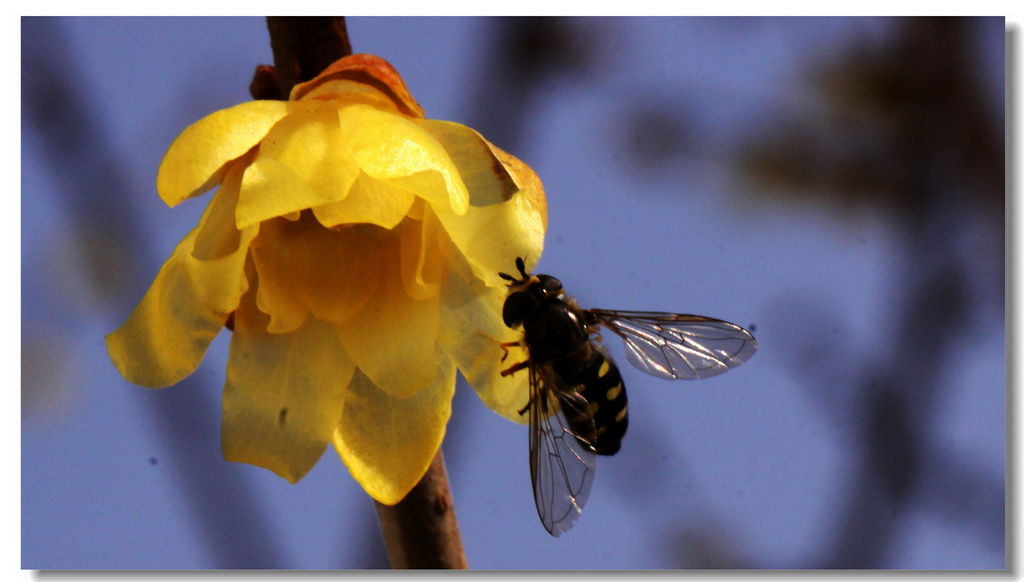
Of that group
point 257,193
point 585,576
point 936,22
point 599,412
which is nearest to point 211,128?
point 257,193

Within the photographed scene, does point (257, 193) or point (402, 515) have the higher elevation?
point (257, 193)

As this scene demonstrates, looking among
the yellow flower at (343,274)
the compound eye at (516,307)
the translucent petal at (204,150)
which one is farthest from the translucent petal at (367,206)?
the compound eye at (516,307)

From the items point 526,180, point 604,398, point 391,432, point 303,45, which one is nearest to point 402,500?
point 391,432

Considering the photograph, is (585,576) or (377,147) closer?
(377,147)

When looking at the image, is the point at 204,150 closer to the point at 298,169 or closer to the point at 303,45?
the point at 298,169

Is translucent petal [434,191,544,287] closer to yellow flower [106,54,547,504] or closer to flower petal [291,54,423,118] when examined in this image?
yellow flower [106,54,547,504]

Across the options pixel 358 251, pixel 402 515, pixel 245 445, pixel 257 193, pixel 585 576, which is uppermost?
pixel 257 193

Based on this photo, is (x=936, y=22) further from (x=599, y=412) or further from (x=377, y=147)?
(x=377, y=147)

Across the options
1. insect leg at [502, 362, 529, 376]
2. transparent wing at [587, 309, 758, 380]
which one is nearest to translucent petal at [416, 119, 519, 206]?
insect leg at [502, 362, 529, 376]
